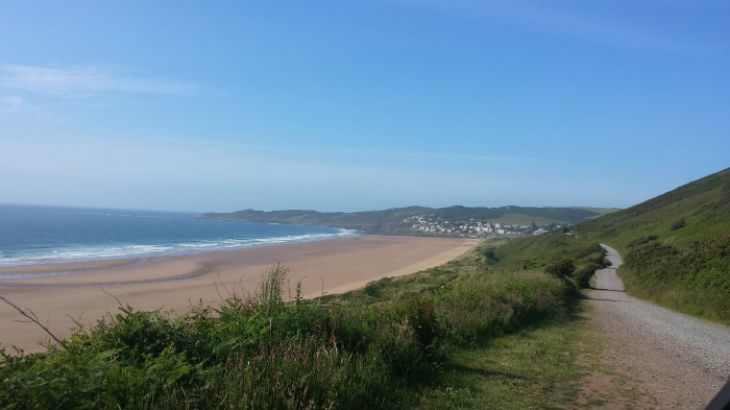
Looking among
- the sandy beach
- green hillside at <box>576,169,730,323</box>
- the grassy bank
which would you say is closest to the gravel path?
green hillside at <box>576,169,730,323</box>

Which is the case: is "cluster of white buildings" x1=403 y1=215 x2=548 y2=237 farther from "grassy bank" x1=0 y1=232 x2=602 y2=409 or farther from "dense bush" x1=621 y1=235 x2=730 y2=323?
"grassy bank" x1=0 y1=232 x2=602 y2=409

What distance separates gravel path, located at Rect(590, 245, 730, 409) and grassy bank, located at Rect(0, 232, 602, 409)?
2.67 metres

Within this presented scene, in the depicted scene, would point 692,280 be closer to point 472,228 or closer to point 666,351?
point 666,351

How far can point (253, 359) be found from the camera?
484 centimetres

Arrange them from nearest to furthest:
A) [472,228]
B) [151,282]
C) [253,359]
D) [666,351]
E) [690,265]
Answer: [253,359], [666,351], [690,265], [151,282], [472,228]

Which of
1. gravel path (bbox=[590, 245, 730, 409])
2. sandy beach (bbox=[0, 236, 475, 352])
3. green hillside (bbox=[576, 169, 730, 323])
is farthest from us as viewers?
sandy beach (bbox=[0, 236, 475, 352])

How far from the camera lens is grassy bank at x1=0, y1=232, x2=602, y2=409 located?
12.7 feet

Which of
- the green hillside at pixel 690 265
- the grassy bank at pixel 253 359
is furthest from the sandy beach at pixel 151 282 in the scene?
the green hillside at pixel 690 265

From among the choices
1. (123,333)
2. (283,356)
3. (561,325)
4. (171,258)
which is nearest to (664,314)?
(561,325)

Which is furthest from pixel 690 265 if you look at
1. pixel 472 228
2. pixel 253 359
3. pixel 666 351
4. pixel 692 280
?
pixel 472 228

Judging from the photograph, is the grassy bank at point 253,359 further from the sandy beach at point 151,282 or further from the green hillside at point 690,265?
the green hillside at point 690,265

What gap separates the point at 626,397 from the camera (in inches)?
255

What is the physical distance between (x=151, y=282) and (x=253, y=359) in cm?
3386

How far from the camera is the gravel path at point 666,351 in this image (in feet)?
23.0
